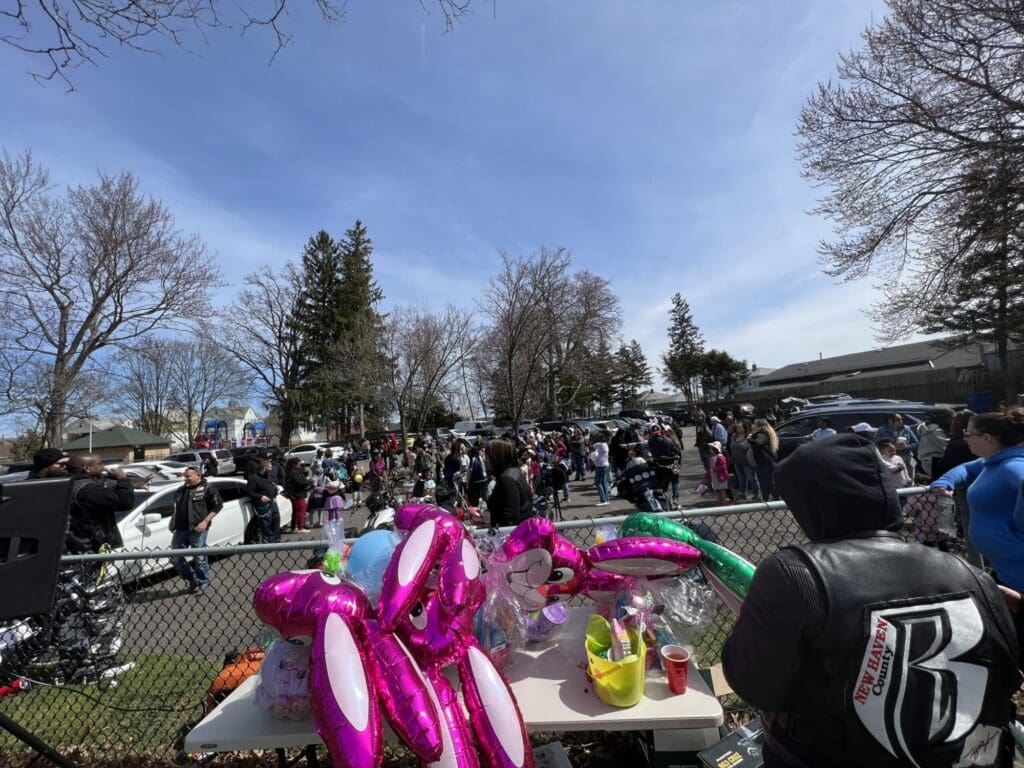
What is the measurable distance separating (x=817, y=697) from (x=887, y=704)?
0.15m

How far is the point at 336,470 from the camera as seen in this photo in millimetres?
14500

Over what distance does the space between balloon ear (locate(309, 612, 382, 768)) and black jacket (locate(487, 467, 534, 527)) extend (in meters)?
2.59

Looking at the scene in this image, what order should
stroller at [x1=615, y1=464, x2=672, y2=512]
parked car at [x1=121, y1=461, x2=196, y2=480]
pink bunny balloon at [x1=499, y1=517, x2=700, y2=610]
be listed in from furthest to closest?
parked car at [x1=121, y1=461, x2=196, y2=480] < stroller at [x1=615, y1=464, x2=672, y2=512] < pink bunny balloon at [x1=499, y1=517, x2=700, y2=610]

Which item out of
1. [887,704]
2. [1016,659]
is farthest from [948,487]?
[887,704]

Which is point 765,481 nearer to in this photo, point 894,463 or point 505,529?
point 894,463

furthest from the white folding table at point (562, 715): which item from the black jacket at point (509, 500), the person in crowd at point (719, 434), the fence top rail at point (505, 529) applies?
the person in crowd at point (719, 434)

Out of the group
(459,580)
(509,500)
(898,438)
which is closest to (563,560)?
(459,580)

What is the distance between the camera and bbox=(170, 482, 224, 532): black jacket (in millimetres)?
6953

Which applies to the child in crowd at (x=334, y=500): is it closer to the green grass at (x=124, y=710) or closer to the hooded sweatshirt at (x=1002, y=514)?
the green grass at (x=124, y=710)

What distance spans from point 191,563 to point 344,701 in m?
6.18

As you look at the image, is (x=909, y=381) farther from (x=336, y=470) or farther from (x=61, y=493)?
(x=61, y=493)

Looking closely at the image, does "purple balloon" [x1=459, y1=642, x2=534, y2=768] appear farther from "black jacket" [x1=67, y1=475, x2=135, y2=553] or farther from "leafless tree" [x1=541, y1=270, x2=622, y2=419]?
"leafless tree" [x1=541, y1=270, x2=622, y2=419]

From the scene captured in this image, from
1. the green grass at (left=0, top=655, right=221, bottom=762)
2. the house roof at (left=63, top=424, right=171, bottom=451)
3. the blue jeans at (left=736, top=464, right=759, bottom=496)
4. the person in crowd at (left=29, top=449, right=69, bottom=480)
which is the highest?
the house roof at (left=63, top=424, right=171, bottom=451)

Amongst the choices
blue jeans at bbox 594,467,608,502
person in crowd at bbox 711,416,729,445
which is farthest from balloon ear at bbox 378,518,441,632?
person in crowd at bbox 711,416,729,445
